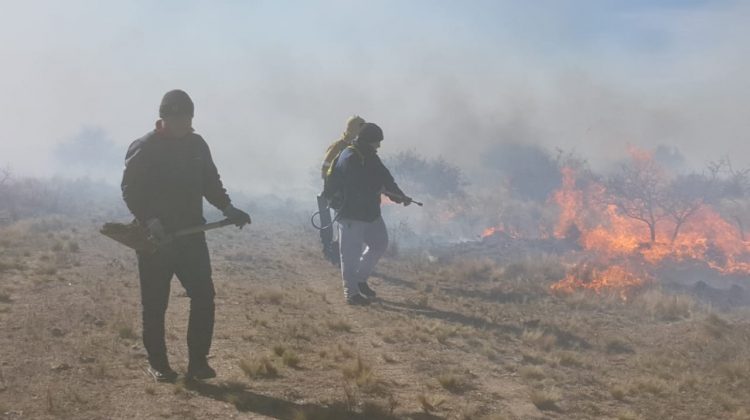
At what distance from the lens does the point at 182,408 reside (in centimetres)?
428

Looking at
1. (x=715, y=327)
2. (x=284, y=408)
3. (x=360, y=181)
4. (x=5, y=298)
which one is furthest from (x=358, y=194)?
(x=715, y=327)

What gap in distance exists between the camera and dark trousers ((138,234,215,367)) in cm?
480

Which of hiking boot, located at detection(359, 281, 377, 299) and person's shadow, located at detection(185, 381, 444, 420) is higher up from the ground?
hiking boot, located at detection(359, 281, 377, 299)

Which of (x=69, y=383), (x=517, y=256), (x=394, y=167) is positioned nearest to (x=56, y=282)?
(x=69, y=383)

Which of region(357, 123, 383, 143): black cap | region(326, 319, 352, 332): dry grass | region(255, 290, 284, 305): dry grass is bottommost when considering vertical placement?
region(326, 319, 352, 332): dry grass

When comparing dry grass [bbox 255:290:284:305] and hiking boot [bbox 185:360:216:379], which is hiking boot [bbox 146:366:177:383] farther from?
dry grass [bbox 255:290:284:305]

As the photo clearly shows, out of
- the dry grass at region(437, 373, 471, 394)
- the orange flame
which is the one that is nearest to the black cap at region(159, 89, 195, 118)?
the dry grass at region(437, 373, 471, 394)

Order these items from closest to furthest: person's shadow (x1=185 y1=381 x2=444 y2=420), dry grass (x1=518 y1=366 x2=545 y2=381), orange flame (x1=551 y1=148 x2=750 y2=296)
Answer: person's shadow (x1=185 y1=381 x2=444 y2=420) → dry grass (x1=518 y1=366 x2=545 y2=381) → orange flame (x1=551 y1=148 x2=750 y2=296)

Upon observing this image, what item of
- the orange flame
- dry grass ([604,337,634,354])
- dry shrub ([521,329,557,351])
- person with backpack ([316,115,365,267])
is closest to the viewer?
dry shrub ([521,329,557,351])

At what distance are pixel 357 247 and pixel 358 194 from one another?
0.78m

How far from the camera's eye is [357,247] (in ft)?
28.8

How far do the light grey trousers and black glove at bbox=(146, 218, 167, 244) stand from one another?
4294 mm

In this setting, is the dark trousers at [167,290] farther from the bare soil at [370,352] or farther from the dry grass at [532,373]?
the dry grass at [532,373]

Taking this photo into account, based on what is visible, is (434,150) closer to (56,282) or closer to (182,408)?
(56,282)
